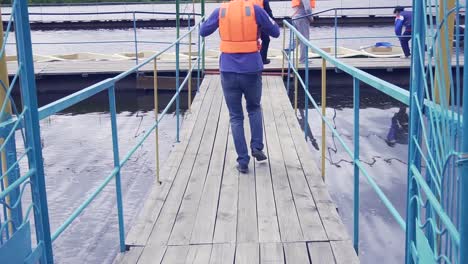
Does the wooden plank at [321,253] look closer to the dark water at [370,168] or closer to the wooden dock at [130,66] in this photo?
the dark water at [370,168]

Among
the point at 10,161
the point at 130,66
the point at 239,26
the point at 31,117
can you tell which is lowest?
the point at 130,66

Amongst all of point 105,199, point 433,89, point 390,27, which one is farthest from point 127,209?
point 390,27

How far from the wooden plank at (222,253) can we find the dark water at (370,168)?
1259mm

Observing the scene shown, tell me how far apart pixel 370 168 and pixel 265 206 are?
2490 mm

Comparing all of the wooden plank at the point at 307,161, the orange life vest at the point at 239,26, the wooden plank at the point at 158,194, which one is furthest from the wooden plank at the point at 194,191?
the orange life vest at the point at 239,26

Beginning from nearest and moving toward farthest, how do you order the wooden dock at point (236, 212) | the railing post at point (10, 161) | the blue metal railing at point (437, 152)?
the blue metal railing at point (437, 152) → the railing post at point (10, 161) → the wooden dock at point (236, 212)

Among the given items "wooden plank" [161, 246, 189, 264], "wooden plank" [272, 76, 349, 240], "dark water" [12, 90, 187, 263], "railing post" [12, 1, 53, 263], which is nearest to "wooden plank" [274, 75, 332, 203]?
"wooden plank" [272, 76, 349, 240]

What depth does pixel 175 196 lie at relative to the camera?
14.9 feet

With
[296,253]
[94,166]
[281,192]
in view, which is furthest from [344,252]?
[94,166]

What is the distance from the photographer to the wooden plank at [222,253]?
3434mm

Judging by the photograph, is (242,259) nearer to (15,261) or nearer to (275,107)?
(15,261)

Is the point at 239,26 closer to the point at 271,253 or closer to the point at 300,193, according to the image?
the point at 300,193

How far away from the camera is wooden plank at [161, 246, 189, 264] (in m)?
3.42

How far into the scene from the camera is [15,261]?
2018 millimetres
